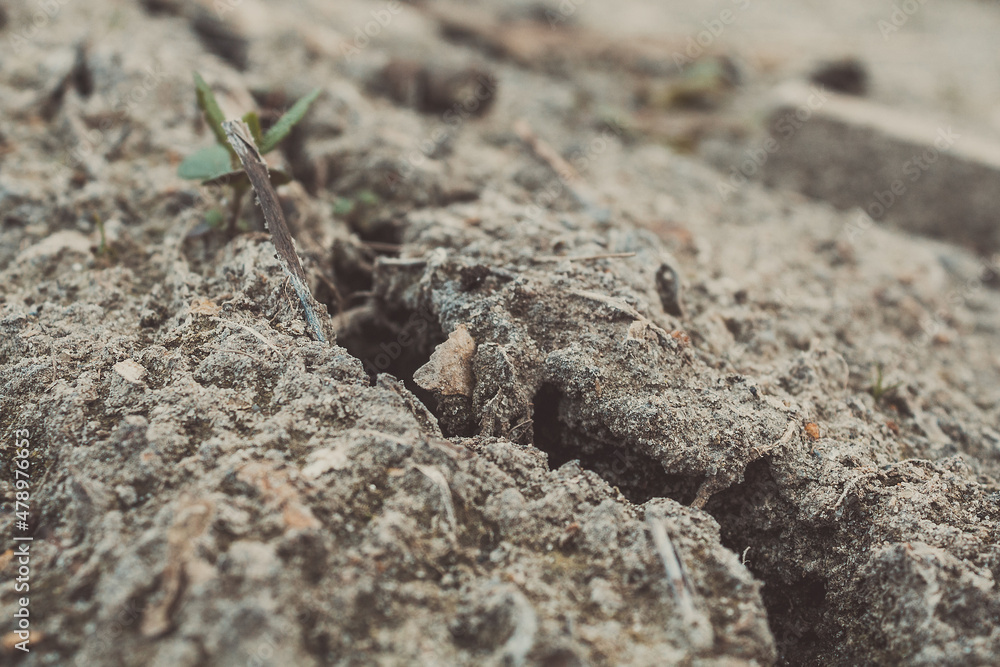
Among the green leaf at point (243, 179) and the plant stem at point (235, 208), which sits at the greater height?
the green leaf at point (243, 179)

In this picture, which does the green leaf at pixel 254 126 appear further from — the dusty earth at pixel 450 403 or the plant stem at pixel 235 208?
the dusty earth at pixel 450 403

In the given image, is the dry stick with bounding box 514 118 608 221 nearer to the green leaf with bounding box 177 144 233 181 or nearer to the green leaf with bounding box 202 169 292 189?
the green leaf with bounding box 202 169 292 189

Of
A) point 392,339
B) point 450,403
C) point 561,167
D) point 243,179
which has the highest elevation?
point 561,167

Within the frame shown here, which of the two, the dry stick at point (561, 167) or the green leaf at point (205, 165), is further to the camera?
the dry stick at point (561, 167)

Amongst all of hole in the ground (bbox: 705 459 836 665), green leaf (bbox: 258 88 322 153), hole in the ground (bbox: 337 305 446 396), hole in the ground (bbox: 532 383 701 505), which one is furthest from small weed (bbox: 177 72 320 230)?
hole in the ground (bbox: 705 459 836 665)

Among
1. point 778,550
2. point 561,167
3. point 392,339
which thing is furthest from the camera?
point 561,167

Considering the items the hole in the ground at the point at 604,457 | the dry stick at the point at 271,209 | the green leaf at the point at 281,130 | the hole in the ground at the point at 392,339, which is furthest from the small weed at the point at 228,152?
the hole in the ground at the point at 604,457

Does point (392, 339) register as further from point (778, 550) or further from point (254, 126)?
point (778, 550)

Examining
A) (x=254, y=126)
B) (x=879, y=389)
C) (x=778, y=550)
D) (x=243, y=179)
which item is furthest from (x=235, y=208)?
(x=879, y=389)
